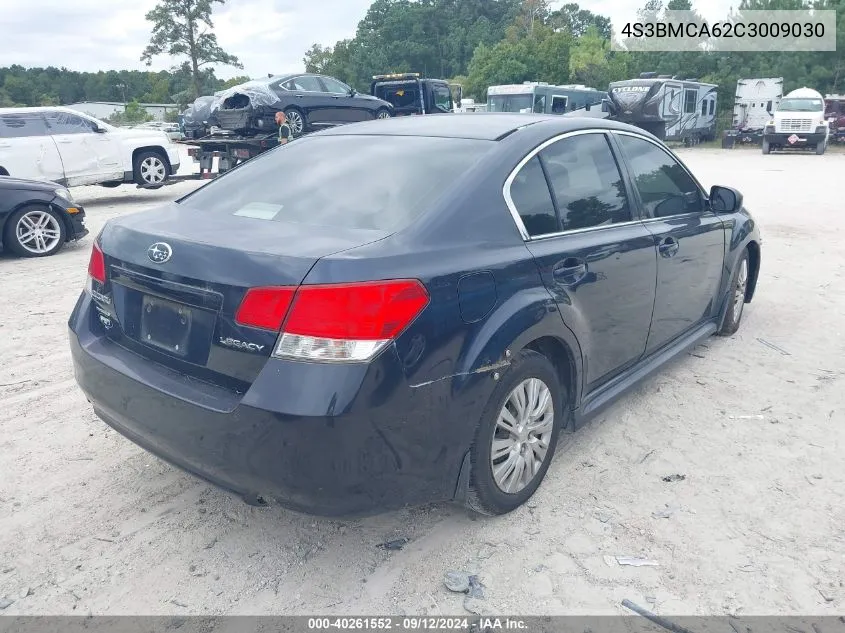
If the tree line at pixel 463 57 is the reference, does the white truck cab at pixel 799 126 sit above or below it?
below

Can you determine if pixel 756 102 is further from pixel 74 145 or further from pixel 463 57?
pixel 463 57

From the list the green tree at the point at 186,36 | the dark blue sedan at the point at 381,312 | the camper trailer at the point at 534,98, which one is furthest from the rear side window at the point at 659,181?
the green tree at the point at 186,36

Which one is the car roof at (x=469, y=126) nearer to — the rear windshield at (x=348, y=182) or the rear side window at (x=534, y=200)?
the rear windshield at (x=348, y=182)

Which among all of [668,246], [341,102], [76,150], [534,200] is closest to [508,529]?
[534,200]

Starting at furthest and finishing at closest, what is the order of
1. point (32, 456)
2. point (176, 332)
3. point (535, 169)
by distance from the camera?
point (32, 456) → point (535, 169) → point (176, 332)

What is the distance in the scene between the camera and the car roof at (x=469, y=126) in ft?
10.7

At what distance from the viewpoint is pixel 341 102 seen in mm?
17000

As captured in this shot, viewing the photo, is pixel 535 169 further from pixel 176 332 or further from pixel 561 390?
pixel 176 332

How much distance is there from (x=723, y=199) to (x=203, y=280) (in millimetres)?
3580

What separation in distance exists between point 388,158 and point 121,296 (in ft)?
4.23

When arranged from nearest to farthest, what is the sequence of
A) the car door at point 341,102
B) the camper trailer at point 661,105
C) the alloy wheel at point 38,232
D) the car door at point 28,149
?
the alloy wheel at point 38,232 → the car door at point 28,149 → the car door at point 341,102 → the camper trailer at point 661,105

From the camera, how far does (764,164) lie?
22797 mm

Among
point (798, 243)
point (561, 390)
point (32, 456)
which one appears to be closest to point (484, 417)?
point (561, 390)

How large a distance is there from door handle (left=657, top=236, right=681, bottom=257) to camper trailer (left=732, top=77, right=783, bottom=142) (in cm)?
3331
